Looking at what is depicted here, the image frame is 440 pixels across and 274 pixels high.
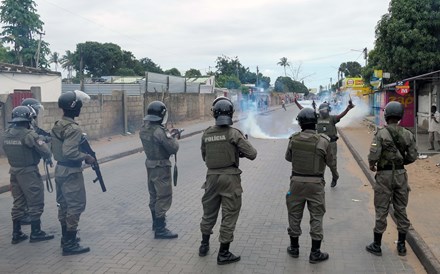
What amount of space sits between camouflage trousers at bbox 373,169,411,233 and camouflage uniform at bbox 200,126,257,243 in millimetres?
1501

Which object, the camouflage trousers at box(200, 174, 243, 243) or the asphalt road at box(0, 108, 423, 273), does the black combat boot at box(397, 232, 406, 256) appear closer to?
the asphalt road at box(0, 108, 423, 273)

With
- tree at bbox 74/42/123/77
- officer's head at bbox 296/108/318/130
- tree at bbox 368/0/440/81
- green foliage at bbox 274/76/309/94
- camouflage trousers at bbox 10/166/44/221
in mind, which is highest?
tree at bbox 74/42/123/77

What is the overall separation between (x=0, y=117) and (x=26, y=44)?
37.8m

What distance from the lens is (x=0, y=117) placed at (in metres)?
13.1

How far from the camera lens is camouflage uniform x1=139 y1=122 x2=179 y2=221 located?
18.4ft

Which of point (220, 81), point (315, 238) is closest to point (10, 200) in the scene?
point (315, 238)

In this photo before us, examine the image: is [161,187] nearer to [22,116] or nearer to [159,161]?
[159,161]

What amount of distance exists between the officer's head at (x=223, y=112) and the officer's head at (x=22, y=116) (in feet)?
8.08

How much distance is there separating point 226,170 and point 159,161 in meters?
1.14

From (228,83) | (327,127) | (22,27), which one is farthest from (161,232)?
(228,83)

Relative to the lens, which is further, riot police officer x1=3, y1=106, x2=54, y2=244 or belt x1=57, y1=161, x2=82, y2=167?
riot police officer x1=3, y1=106, x2=54, y2=244

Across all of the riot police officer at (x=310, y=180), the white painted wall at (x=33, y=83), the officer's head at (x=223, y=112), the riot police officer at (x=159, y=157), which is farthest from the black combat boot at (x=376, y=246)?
the white painted wall at (x=33, y=83)

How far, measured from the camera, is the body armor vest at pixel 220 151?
4.84 metres

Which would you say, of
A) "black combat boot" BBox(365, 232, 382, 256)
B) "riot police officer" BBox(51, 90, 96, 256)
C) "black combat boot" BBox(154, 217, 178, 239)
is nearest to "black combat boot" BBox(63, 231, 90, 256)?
"riot police officer" BBox(51, 90, 96, 256)
